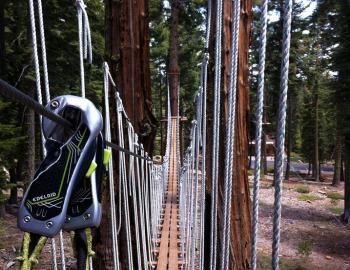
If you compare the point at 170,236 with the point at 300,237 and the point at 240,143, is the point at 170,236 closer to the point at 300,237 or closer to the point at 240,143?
the point at 240,143

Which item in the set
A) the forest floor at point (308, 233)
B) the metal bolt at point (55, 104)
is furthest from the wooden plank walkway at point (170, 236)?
the metal bolt at point (55, 104)

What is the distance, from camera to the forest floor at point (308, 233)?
7.64m

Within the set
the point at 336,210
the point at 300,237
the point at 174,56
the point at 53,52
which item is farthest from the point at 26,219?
the point at 336,210

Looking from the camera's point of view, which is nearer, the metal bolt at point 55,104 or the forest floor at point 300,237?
the metal bolt at point 55,104

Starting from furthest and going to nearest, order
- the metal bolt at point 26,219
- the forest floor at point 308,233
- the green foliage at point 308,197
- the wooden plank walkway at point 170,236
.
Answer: the green foliage at point 308,197, the forest floor at point 308,233, the wooden plank walkway at point 170,236, the metal bolt at point 26,219

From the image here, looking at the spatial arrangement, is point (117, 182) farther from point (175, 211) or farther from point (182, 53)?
point (182, 53)

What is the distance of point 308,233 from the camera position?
31.3 feet

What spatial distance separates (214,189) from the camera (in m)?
1.90

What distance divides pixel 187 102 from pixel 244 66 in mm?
18236

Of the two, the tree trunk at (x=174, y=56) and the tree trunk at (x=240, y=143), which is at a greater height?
the tree trunk at (x=174, y=56)

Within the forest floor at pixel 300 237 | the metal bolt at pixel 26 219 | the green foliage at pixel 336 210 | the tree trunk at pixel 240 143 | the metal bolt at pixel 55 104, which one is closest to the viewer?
the metal bolt at pixel 26 219

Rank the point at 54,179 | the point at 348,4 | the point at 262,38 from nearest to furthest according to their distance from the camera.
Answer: the point at 54,179 → the point at 262,38 → the point at 348,4

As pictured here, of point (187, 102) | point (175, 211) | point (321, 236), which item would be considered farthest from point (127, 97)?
point (187, 102)

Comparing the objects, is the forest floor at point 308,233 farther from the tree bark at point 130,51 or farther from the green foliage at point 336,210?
the tree bark at point 130,51
